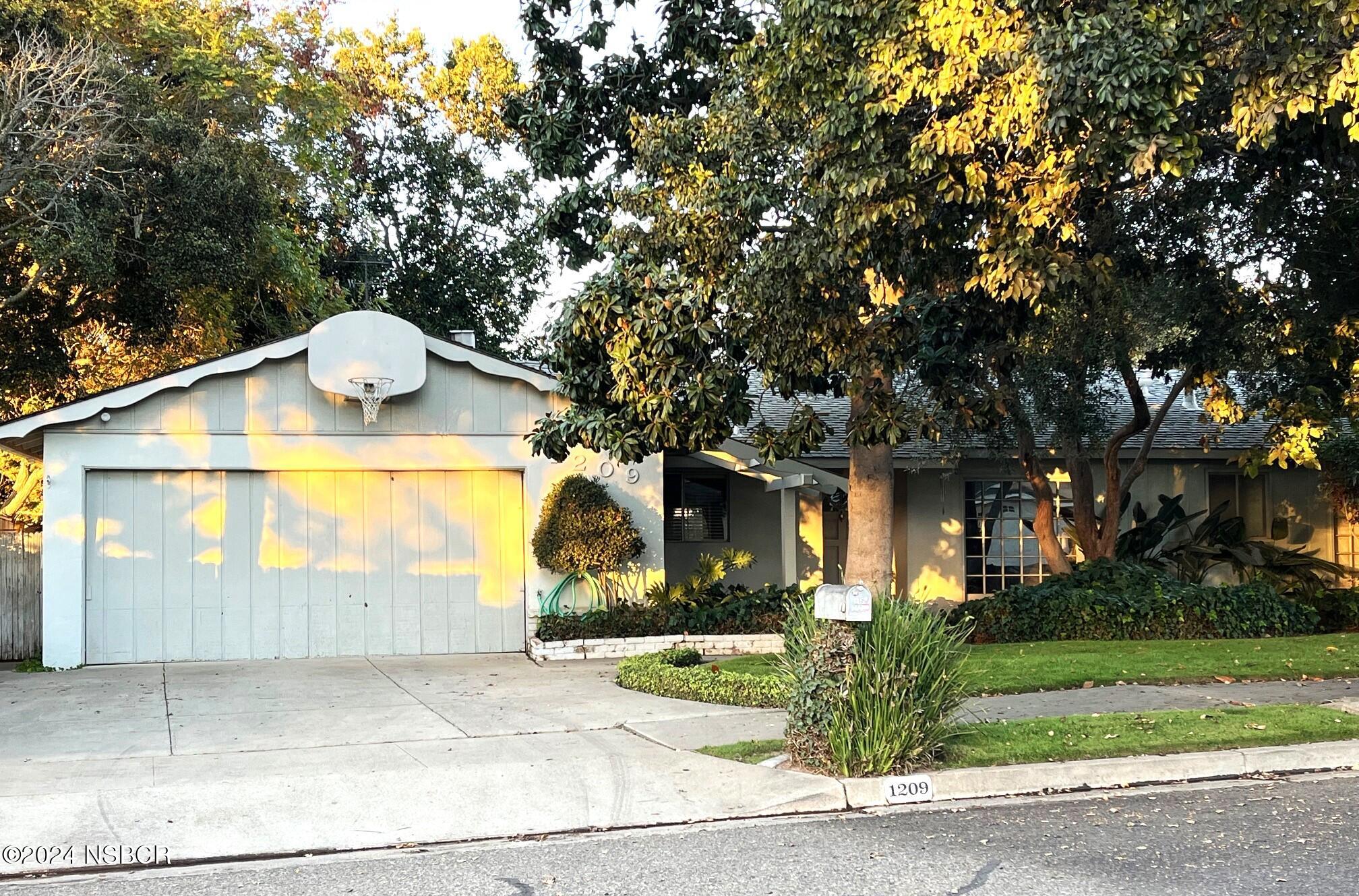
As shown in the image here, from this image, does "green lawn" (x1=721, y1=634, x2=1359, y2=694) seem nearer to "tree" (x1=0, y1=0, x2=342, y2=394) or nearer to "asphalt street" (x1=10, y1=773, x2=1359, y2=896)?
"asphalt street" (x1=10, y1=773, x2=1359, y2=896)

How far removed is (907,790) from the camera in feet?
25.1

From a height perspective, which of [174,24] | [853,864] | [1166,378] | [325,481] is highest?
[174,24]

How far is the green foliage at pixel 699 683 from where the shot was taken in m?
10.8

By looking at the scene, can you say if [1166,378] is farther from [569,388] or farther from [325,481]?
[325,481]

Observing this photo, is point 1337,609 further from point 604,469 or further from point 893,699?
point 893,699

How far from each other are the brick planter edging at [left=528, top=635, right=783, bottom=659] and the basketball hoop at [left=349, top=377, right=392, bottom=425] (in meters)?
3.42

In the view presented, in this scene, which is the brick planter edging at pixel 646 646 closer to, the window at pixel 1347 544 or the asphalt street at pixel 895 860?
the asphalt street at pixel 895 860

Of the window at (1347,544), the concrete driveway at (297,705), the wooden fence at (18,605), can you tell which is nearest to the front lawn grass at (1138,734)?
the concrete driveway at (297,705)

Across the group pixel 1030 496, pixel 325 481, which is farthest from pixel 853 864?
pixel 1030 496

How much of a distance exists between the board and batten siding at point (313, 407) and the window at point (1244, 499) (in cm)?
1181

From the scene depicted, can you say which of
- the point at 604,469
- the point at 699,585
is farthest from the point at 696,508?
the point at 604,469

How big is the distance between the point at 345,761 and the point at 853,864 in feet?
13.4

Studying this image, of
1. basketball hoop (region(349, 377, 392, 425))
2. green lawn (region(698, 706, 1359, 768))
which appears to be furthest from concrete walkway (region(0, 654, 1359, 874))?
basketball hoop (region(349, 377, 392, 425))

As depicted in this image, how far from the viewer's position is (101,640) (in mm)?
13961
